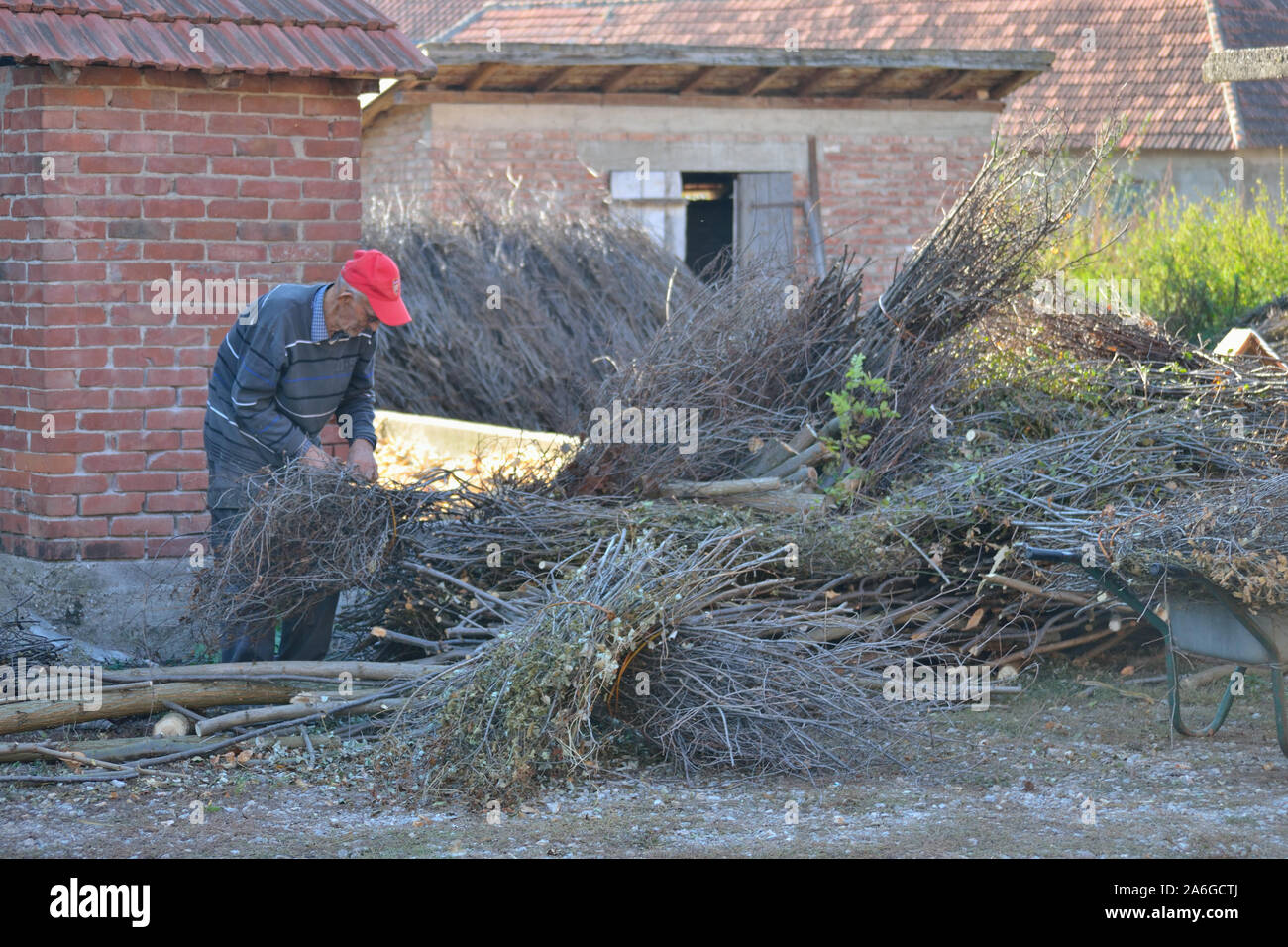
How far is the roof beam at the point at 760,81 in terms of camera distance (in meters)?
14.7

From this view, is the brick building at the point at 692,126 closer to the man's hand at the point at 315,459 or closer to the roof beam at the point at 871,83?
the roof beam at the point at 871,83

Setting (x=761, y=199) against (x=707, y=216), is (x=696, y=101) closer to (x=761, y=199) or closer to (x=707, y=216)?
(x=761, y=199)

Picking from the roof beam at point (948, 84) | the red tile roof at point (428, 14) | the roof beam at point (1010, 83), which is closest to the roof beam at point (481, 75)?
the roof beam at point (948, 84)

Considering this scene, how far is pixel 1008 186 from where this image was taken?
301 inches

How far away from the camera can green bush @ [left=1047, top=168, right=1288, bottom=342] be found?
37.2 ft

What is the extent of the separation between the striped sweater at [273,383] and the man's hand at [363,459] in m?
0.17

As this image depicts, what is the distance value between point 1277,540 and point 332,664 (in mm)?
3481

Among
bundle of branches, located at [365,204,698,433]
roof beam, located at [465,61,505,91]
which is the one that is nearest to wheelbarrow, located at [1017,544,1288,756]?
bundle of branches, located at [365,204,698,433]

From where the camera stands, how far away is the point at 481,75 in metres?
13.7

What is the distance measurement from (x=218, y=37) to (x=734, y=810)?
4.16 metres

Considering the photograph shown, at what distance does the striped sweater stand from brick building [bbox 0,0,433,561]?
0.51 m

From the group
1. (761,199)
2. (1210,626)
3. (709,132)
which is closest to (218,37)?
(1210,626)

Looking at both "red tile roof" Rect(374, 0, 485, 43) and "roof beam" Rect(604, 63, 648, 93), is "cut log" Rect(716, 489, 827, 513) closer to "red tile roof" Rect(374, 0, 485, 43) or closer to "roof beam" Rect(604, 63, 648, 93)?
"roof beam" Rect(604, 63, 648, 93)
